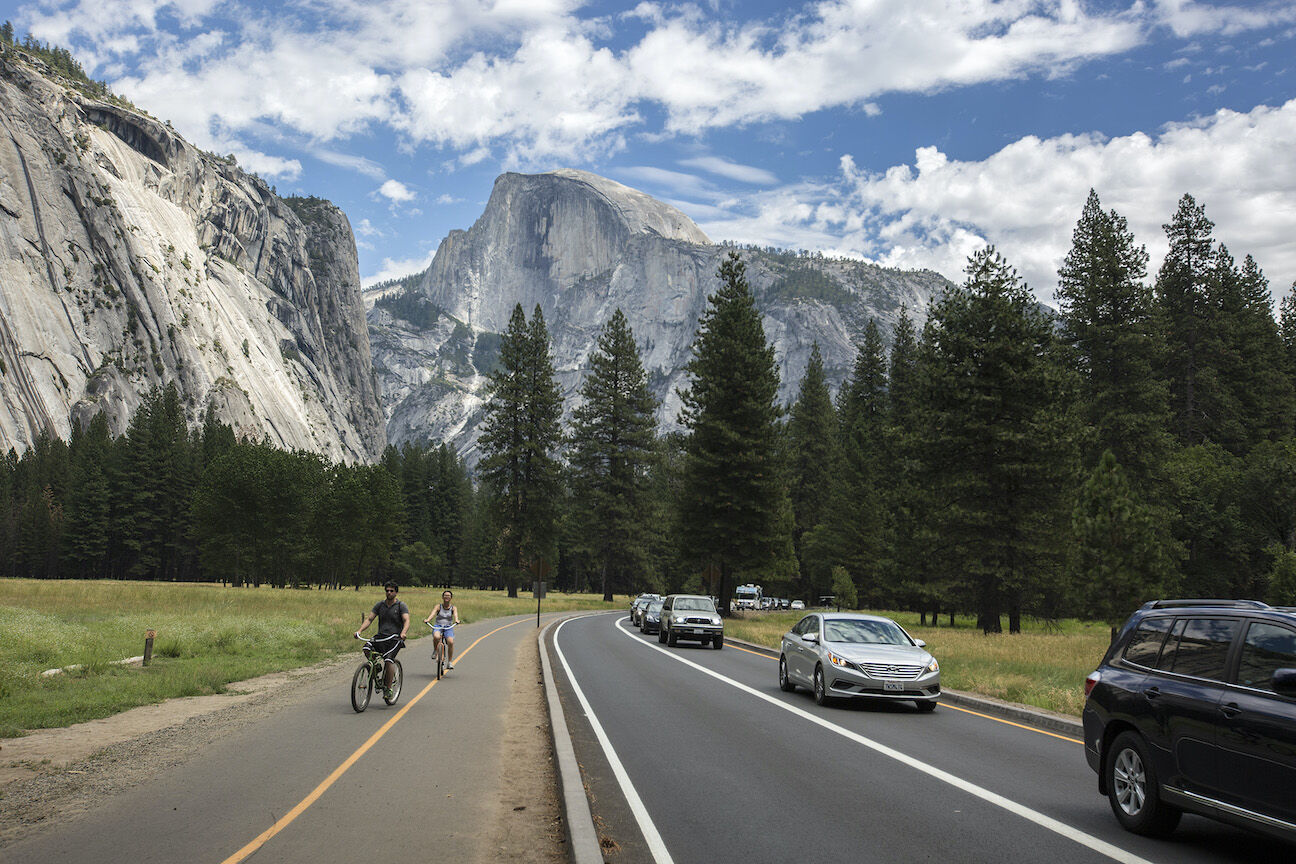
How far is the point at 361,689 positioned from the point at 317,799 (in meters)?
5.62

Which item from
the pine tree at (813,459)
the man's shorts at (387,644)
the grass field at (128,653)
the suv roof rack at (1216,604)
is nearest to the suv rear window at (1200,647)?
the suv roof rack at (1216,604)

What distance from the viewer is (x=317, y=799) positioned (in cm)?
720

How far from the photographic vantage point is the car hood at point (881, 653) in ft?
43.9

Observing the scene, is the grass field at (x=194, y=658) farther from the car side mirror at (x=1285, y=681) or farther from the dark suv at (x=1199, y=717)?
the car side mirror at (x=1285, y=681)

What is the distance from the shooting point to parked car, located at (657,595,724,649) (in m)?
26.9

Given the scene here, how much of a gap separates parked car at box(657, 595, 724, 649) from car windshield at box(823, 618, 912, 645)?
38.4 ft

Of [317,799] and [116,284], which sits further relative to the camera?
[116,284]

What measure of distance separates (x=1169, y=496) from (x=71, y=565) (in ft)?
336

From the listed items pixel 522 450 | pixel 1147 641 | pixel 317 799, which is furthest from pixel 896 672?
pixel 522 450

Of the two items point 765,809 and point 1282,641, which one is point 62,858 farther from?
point 1282,641

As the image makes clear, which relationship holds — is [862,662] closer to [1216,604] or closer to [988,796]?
[988,796]

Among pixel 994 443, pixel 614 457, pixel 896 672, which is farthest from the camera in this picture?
pixel 614 457

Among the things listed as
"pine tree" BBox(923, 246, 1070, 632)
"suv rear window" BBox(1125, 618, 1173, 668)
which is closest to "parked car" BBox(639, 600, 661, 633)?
"pine tree" BBox(923, 246, 1070, 632)

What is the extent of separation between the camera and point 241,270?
17812 centimetres
